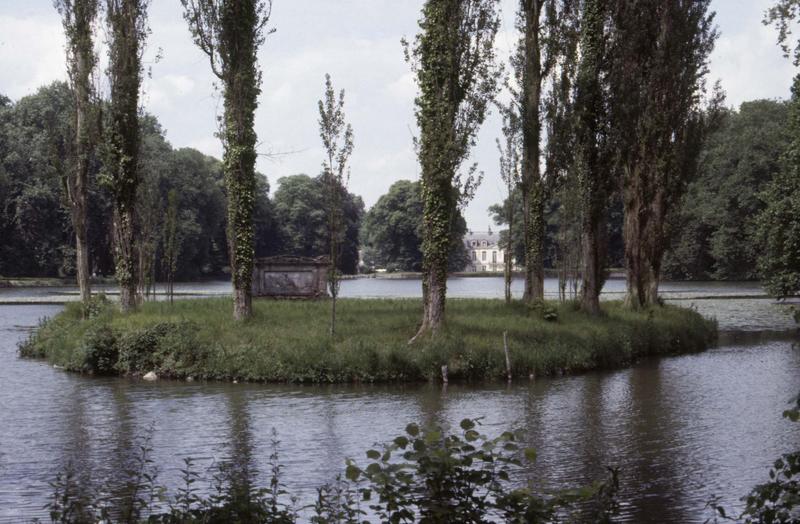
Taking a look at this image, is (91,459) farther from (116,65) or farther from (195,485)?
(116,65)

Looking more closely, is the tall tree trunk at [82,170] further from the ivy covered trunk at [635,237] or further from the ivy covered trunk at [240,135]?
the ivy covered trunk at [635,237]

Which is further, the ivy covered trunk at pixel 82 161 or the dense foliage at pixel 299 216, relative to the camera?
the dense foliage at pixel 299 216

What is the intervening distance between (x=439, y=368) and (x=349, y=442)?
25.1 feet

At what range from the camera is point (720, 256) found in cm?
8225

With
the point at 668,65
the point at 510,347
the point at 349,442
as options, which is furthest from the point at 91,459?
the point at 668,65

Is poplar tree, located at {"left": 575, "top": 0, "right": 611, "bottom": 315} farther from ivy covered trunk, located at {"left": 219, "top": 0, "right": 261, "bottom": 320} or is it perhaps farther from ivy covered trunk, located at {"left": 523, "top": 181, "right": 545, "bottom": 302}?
ivy covered trunk, located at {"left": 219, "top": 0, "right": 261, "bottom": 320}

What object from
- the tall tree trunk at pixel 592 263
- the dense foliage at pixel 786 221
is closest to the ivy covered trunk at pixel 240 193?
the tall tree trunk at pixel 592 263

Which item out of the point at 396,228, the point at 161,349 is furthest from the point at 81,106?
the point at 396,228

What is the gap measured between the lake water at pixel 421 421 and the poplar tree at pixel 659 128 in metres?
10.4

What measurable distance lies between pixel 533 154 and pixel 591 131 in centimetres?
214

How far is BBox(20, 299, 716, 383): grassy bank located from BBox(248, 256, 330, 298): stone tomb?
6.91 metres

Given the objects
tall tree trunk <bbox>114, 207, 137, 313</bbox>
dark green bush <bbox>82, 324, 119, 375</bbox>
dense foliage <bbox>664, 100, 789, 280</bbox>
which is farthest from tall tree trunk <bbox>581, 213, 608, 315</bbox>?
dense foliage <bbox>664, 100, 789, 280</bbox>

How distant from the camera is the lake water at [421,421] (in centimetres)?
1243

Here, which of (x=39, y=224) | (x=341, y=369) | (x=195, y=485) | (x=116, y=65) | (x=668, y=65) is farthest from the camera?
(x=39, y=224)
